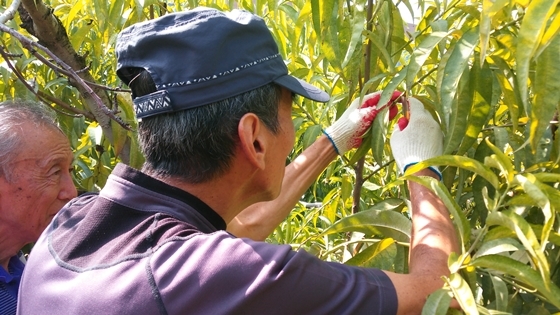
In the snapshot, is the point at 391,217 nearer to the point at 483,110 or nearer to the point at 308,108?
the point at 483,110

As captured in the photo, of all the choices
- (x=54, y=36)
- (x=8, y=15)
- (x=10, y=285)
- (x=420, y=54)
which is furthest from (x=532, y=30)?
(x=10, y=285)

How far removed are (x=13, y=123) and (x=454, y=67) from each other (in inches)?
40.2

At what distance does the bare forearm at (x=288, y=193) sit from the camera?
Result: 168cm

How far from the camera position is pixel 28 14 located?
1.65 metres

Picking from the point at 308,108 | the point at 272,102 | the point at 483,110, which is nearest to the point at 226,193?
the point at 272,102

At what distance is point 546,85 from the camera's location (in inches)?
36.7

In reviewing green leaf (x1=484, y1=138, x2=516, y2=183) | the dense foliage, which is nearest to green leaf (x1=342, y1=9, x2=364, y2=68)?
the dense foliage

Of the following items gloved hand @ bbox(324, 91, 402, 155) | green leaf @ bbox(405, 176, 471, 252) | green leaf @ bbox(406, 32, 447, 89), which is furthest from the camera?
gloved hand @ bbox(324, 91, 402, 155)

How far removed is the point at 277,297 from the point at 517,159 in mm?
485

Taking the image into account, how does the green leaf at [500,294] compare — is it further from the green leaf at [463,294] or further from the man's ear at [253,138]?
the man's ear at [253,138]

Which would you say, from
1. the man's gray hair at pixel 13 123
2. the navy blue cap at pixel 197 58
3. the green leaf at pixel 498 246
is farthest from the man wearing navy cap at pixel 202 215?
the man's gray hair at pixel 13 123

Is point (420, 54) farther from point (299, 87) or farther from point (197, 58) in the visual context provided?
point (197, 58)

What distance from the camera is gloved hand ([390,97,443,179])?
1.32m

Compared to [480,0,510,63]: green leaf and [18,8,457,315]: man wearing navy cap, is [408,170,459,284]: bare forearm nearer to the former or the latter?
[18,8,457,315]: man wearing navy cap
